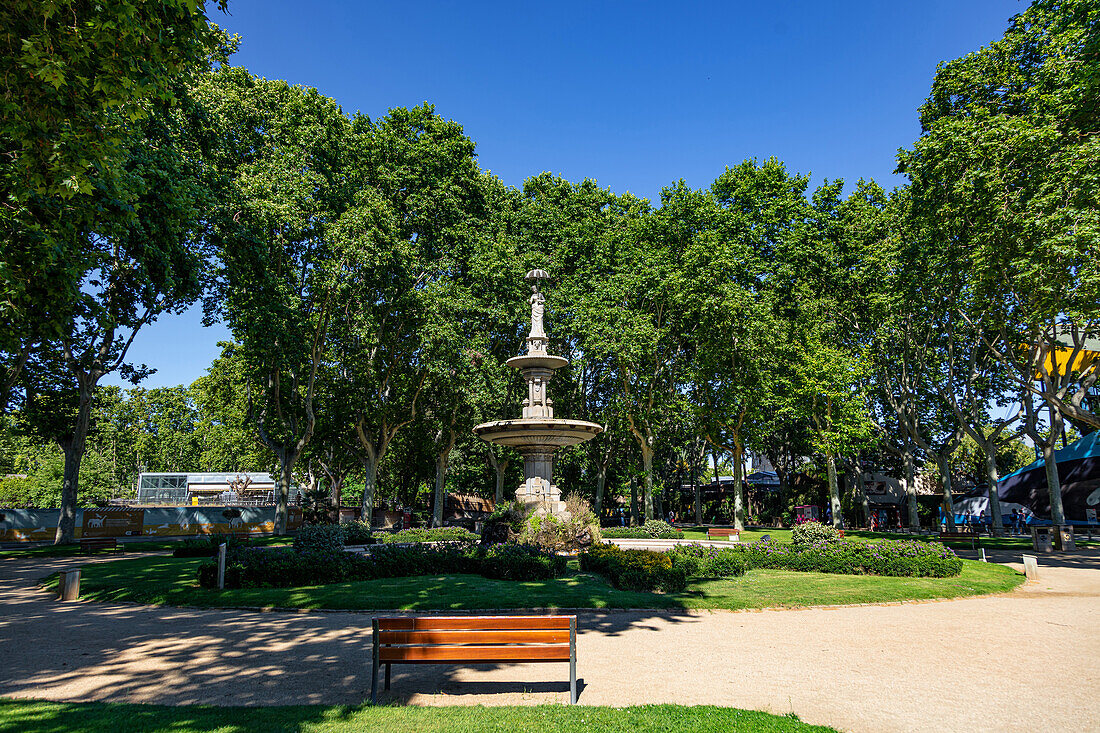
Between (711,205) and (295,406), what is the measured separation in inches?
933

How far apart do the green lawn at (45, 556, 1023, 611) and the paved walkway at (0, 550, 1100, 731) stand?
1.94ft

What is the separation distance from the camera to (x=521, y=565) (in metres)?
12.6

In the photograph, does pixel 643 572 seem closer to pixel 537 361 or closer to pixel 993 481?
pixel 537 361

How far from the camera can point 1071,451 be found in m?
34.9

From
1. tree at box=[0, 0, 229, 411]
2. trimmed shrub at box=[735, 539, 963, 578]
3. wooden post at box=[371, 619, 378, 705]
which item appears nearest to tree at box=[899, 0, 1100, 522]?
trimmed shrub at box=[735, 539, 963, 578]

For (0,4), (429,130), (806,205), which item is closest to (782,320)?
(806,205)

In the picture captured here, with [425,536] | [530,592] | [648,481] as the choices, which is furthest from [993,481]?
[530,592]

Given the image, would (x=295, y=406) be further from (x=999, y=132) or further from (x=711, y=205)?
(x=999, y=132)

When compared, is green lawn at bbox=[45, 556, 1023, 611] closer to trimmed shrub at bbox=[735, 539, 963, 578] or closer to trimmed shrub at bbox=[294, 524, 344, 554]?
trimmed shrub at bbox=[735, 539, 963, 578]

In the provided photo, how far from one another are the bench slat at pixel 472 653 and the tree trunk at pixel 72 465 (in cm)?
2333

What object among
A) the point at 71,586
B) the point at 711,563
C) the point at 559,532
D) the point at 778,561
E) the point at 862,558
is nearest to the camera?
the point at 71,586

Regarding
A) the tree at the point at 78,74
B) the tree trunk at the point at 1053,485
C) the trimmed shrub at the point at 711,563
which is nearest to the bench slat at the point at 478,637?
the tree at the point at 78,74

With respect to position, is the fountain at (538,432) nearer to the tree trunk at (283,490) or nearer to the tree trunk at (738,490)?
the tree trunk at (283,490)

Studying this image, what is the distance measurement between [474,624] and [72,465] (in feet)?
81.8
